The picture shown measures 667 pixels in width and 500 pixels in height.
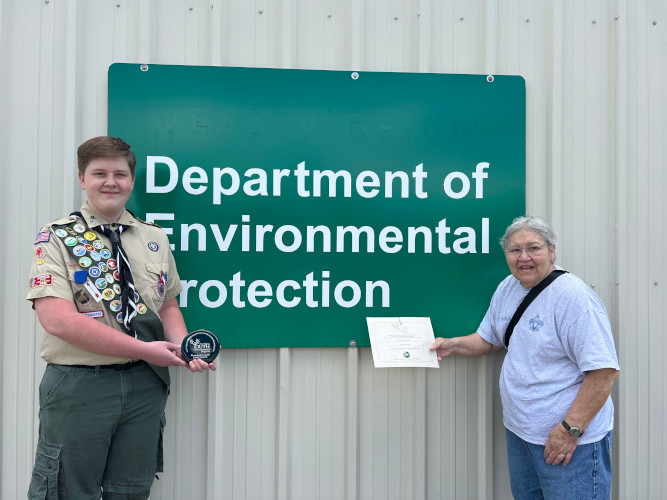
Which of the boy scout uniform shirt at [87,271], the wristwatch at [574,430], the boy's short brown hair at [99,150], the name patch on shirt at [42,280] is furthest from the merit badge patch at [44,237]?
the wristwatch at [574,430]

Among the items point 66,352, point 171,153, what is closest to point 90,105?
point 171,153

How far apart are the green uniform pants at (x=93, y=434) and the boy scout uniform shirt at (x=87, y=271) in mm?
70

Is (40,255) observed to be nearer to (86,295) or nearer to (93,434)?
(86,295)

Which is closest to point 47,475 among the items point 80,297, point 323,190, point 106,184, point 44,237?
point 80,297

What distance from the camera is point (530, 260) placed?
2.08m

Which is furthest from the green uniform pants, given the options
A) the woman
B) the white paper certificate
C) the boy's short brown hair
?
the woman

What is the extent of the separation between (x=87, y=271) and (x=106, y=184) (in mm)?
359

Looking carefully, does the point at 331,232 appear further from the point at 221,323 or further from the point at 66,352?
the point at 66,352

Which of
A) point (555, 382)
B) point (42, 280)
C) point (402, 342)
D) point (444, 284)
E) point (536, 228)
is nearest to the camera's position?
point (42, 280)

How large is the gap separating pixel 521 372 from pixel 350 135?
137 cm

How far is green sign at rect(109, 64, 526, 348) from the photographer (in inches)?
97.1

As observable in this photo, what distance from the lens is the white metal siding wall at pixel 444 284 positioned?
8.12 feet

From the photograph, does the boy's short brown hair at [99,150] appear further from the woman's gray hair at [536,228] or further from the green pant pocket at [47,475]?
the woman's gray hair at [536,228]

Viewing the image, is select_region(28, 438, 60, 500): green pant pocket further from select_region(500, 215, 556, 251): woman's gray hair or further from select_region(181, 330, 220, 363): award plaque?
select_region(500, 215, 556, 251): woman's gray hair
